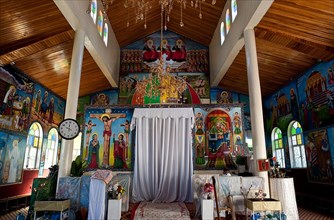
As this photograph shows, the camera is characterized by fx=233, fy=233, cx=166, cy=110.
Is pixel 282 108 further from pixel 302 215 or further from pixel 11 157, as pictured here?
pixel 11 157

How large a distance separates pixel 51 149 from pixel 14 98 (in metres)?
3.16

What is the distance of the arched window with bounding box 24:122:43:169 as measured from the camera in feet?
27.0

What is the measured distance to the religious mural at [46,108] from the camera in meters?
8.59

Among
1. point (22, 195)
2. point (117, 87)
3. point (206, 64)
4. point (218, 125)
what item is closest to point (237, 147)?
point (218, 125)

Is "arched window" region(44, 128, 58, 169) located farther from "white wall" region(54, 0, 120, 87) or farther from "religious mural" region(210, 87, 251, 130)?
"religious mural" region(210, 87, 251, 130)

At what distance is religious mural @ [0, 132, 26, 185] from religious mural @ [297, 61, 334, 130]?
30.7 ft

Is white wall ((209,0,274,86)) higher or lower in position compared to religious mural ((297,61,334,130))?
higher

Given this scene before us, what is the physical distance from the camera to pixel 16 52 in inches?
258

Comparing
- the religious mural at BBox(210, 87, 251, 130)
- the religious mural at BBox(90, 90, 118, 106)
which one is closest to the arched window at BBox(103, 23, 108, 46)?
the religious mural at BBox(90, 90, 118, 106)

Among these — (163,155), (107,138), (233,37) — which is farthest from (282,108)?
(107,138)

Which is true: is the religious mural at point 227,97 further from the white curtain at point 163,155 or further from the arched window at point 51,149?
the arched window at point 51,149

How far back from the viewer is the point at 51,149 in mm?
9758

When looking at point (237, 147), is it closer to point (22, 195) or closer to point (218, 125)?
point (218, 125)

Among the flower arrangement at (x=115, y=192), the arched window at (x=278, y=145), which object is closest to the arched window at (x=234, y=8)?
the arched window at (x=278, y=145)
